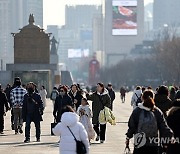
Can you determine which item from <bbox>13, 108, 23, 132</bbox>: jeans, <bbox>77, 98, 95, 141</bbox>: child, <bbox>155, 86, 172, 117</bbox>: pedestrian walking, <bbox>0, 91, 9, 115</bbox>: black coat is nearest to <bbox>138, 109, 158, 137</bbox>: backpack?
<bbox>155, 86, 172, 117</bbox>: pedestrian walking

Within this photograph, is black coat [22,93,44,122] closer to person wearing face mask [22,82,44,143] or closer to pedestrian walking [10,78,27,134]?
person wearing face mask [22,82,44,143]

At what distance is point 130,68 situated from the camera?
7549 inches

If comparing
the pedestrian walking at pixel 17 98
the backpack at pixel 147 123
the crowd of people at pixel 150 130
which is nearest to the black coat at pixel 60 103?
the pedestrian walking at pixel 17 98

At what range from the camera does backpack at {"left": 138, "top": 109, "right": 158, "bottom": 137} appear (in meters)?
15.5

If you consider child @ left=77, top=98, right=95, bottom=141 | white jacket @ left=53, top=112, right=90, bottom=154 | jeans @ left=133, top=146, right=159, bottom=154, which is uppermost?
white jacket @ left=53, top=112, right=90, bottom=154

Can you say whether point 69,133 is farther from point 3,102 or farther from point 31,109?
point 3,102

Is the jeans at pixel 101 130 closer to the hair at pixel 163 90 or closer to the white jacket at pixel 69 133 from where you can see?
the hair at pixel 163 90

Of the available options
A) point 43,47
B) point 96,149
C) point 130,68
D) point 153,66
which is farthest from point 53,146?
point 130,68

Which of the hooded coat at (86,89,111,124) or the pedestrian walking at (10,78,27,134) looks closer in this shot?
the hooded coat at (86,89,111,124)

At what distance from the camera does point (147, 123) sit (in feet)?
51.0

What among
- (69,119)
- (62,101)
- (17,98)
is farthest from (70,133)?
(17,98)

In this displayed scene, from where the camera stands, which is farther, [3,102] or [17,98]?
[3,102]

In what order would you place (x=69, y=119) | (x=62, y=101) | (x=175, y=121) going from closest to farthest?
(x=69, y=119), (x=175, y=121), (x=62, y=101)

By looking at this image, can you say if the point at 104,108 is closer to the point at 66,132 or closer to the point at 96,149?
the point at 96,149
